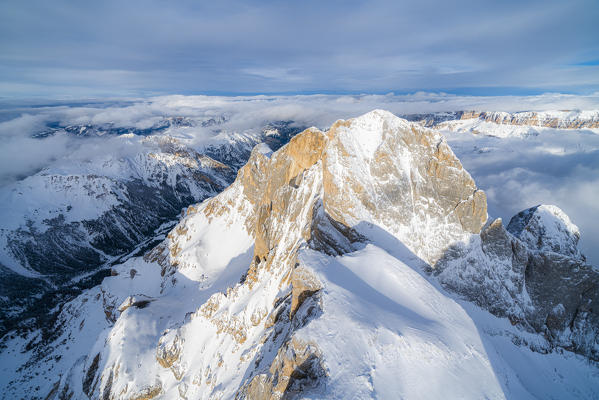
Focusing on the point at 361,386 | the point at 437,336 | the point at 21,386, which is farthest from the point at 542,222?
the point at 21,386

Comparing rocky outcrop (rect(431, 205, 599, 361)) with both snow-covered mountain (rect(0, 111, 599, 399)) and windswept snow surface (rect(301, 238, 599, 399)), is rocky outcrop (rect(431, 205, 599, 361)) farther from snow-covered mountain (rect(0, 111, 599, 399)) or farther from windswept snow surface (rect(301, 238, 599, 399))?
windswept snow surface (rect(301, 238, 599, 399))

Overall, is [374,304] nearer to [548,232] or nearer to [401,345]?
[401,345]

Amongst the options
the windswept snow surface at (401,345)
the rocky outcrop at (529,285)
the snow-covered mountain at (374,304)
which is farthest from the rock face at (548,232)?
the windswept snow surface at (401,345)

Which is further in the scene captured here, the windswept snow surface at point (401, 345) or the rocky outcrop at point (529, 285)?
the rocky outcrop at point (529, 285)

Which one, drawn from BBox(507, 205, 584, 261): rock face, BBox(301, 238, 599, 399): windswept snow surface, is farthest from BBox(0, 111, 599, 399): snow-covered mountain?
BBox(507, 205, 584, 261): rock face

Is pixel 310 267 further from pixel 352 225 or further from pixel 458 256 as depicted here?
pixel 458 256

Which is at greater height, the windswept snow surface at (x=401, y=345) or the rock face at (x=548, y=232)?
the windswept snow surface at (x=401, y=345)

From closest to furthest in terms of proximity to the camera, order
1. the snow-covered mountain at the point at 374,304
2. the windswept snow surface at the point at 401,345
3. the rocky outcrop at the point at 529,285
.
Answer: the windswept snow surface at the point at 401,345, the snow-covered mountain at the point at 374,304, the rocky outcrop at the point at 529,285

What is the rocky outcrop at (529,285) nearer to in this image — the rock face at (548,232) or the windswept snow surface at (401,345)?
the windswept snow surface at (401,345)
